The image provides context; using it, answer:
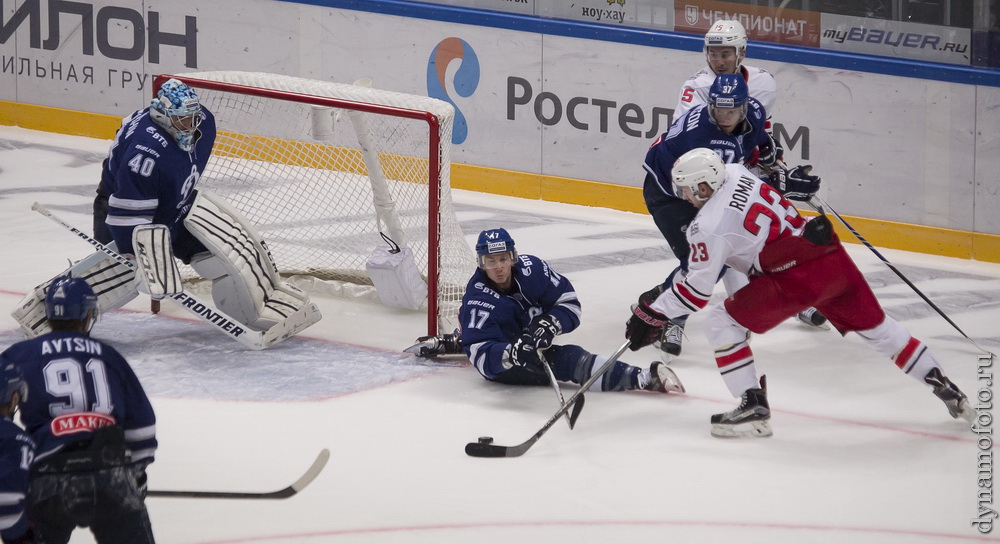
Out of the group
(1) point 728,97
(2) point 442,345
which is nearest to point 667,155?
(1) point 728,97

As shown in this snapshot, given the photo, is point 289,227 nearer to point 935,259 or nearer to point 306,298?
point 306,298

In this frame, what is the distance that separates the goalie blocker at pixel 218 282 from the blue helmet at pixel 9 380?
2.41 m

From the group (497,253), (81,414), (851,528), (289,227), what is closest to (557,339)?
(497,253)

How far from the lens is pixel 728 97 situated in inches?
205

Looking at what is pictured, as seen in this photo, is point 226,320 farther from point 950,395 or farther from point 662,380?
point 950,395

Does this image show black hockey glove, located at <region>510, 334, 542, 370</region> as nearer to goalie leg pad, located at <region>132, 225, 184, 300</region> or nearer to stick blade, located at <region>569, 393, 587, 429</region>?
stick blade, located at <region>569, 393, 587, 429</region>

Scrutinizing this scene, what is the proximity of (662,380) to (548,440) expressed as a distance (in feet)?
2.02

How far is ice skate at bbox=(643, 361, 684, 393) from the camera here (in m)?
5.11

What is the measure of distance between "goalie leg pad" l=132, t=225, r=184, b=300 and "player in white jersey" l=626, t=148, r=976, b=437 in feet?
6.12

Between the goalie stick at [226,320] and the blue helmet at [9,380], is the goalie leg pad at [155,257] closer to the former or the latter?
the goalie stick at [226,320]

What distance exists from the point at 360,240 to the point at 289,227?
1.17 ft

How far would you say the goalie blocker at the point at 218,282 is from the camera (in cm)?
553

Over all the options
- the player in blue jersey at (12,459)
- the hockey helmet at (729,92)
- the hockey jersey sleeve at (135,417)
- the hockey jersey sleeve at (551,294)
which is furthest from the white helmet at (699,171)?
the player in blue jersey at (12,459)

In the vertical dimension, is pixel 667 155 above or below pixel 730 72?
below
